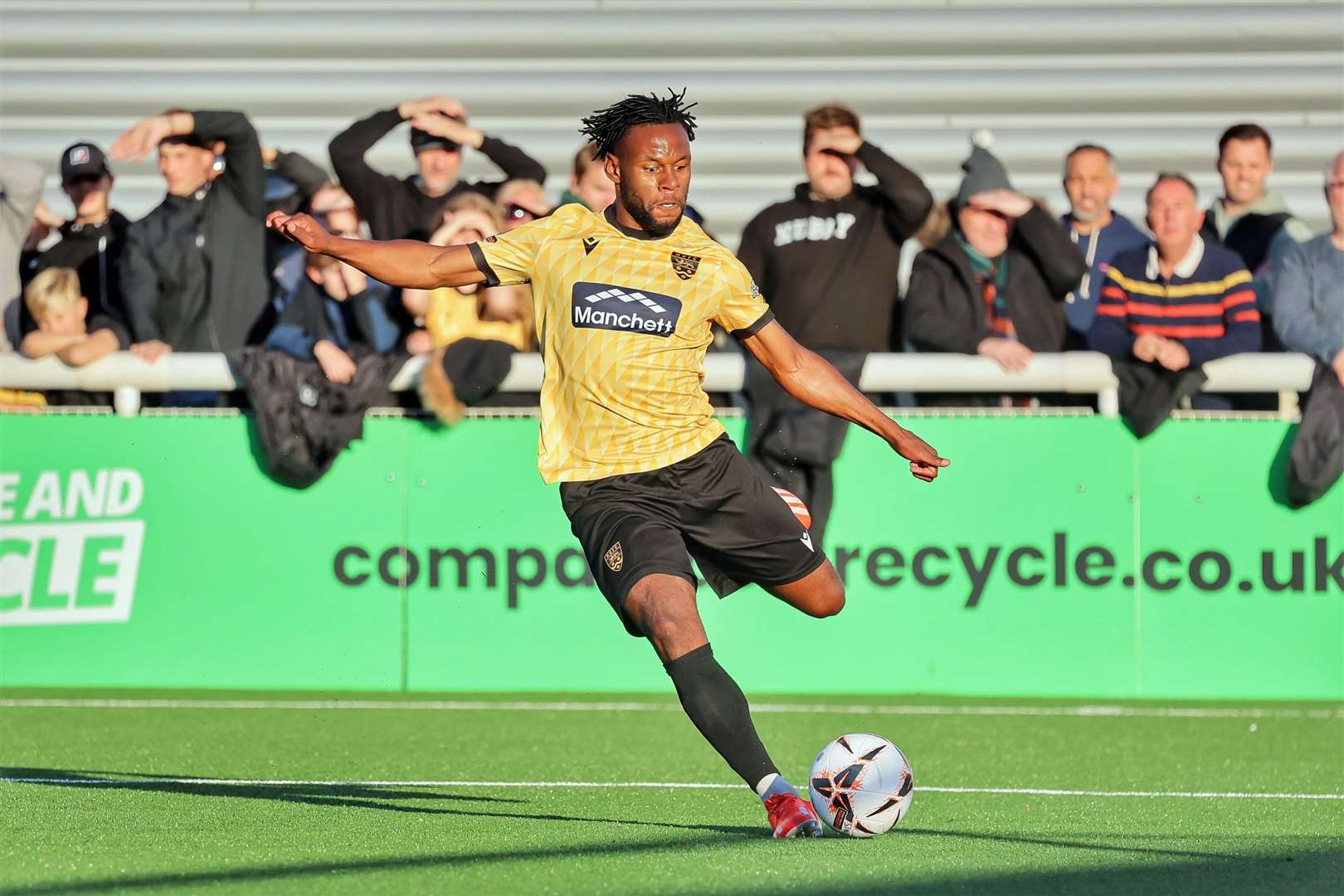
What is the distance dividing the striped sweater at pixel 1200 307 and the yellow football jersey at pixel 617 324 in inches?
154

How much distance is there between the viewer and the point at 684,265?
5672 millimetres

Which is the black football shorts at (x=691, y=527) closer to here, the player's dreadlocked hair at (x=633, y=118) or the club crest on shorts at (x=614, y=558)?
the club crest on shorts at (x=614, y=558)

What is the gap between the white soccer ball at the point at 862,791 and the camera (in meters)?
5.47

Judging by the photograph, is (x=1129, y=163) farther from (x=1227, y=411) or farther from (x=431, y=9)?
(x=431, y=9)

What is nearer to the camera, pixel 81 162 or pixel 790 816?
pixel 790 816

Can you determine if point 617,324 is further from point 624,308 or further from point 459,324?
point 459,324

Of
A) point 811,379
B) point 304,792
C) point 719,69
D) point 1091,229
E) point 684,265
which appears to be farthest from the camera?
point 719,69

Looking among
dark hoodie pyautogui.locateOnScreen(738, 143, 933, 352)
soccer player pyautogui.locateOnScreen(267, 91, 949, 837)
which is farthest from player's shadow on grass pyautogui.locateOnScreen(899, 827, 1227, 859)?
dark hoodie pyautogui.locateOnScreen(738, 143, 933, 352)

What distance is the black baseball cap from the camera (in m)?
9.82

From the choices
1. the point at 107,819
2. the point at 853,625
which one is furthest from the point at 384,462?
the point at 107,819

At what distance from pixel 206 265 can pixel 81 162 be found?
0.83 metres

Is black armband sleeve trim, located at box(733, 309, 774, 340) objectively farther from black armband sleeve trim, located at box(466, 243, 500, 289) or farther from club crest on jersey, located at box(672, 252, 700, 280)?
black armband sleeve trim, located at box(466, 243, 500, 289)

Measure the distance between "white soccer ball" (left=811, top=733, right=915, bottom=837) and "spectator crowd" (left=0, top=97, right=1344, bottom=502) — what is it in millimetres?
3680

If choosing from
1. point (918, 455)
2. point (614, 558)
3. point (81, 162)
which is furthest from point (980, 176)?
point (614, 558)
